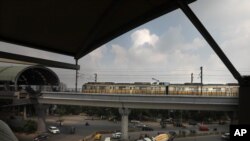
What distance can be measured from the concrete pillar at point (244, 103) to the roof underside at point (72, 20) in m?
1.64

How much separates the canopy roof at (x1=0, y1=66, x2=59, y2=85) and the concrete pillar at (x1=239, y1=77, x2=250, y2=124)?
6219cm

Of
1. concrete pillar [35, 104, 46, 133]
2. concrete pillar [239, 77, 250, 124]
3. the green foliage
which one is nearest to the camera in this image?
concrete pillar [239, 77, 250, 124]

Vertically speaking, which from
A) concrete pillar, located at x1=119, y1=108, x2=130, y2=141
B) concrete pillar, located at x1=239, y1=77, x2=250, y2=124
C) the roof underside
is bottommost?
concrete pillar, located at x1=119, y1=108, x2=130, y2=141

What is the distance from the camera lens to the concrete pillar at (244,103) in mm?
4695

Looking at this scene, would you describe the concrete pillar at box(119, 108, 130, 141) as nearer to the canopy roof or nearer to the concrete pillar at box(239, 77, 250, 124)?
the canopy roof

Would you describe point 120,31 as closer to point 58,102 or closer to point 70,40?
point 70,40

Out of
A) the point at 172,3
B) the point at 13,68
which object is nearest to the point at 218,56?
the point at 172,3

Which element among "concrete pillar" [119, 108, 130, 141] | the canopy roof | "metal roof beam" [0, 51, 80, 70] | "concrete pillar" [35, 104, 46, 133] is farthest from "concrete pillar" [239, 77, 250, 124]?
the canopy roof

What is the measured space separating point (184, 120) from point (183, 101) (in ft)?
124

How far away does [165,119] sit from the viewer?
75.2 meters

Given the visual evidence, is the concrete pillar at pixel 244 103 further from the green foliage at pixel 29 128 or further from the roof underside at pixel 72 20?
the green foliage at pixel 29 128

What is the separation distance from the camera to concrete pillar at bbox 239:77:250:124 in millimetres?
4695

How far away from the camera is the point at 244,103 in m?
4.75

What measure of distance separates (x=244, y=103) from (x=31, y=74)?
2714 inches
